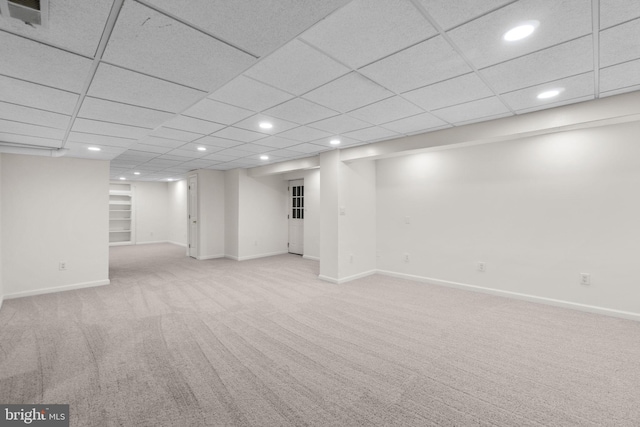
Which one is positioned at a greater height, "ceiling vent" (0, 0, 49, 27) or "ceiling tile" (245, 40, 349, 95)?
"ceiling tile" (245, 40, 349, 95)

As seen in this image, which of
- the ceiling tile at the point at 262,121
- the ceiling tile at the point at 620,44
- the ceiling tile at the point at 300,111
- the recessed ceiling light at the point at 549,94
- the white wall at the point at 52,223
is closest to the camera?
the ceiling tile at the point at 620,44

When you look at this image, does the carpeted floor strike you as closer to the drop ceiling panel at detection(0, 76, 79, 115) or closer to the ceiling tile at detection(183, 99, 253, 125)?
the drop ceiling panel at detection(0, 76, 79, 115)

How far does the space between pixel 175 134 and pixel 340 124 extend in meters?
2.27

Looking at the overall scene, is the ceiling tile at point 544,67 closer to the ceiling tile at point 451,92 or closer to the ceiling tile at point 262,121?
the ceiling tile at point 451,92

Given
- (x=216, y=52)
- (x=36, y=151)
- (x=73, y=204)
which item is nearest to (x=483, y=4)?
(x=216, y=52)

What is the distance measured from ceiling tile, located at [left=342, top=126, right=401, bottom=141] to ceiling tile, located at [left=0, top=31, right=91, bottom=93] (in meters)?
2.90

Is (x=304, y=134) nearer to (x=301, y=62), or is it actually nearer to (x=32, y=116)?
(x=301, y=62)

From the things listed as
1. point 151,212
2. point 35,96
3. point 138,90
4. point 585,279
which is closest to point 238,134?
point 138,90

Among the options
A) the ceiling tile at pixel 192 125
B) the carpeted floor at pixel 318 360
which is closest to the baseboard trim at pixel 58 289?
the carpeted floor at pixel 318 360

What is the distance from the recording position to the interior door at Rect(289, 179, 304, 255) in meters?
8.29

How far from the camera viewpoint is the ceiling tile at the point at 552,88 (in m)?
2.42

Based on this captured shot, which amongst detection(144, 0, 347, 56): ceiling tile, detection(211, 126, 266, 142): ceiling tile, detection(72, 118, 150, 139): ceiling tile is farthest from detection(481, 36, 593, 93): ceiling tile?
detection(72, 118, 150, 139): ceiling tile

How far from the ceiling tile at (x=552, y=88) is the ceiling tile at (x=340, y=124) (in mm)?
1512

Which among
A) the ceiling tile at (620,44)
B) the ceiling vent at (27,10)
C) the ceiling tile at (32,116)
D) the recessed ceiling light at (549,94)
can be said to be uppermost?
the recessed ceiling light at (549,94)
